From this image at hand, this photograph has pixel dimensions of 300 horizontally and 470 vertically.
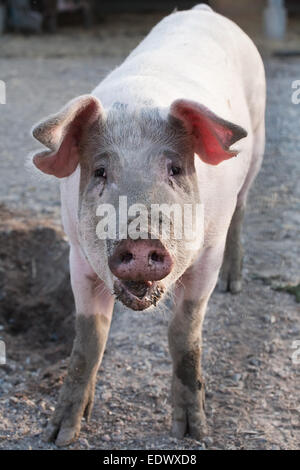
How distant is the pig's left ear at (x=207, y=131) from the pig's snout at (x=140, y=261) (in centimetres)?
47

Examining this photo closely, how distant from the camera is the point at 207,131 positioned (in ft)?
8.54

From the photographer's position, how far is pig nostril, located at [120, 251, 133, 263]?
7.04ft

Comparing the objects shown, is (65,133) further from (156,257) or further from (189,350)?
(189,350)

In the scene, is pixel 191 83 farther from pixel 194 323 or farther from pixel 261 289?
pixel 261 289

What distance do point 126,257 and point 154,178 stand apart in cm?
32

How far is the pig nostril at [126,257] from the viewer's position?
2.15m

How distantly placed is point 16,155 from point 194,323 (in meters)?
3.76
